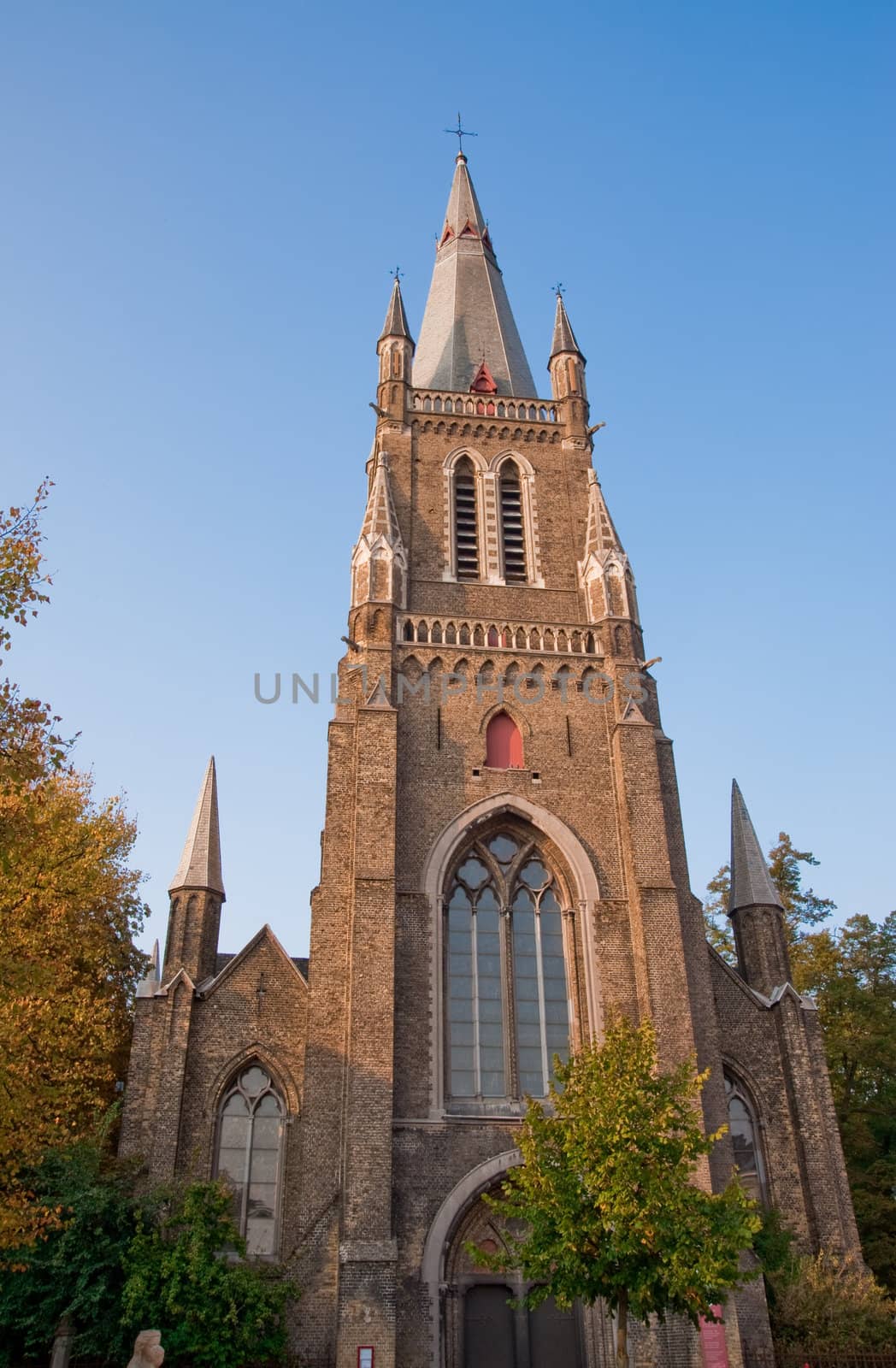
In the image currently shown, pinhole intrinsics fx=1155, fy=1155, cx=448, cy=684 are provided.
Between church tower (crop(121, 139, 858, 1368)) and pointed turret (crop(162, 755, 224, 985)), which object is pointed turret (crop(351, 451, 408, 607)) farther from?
pointed turret (crop(162, 755, 224, 985))

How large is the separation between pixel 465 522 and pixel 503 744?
690cm

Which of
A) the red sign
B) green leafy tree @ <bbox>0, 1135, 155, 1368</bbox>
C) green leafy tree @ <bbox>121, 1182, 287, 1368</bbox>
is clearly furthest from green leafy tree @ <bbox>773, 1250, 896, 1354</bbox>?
green leafy tree @ <bbox>0, 1135, 155, 1368</bbox>

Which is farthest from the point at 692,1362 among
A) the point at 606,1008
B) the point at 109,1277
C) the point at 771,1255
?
the point at 109,1277

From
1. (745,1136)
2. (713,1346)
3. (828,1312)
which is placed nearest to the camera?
(713,1346)

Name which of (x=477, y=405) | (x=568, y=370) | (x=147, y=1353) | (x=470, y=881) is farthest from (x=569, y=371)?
(x=147, y=1353)

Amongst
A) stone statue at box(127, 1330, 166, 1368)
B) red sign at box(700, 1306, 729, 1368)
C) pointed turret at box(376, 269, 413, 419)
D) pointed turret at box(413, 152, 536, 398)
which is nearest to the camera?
stone statue at box(127, 1330, 166, 1368)

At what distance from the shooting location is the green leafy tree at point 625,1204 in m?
15.6

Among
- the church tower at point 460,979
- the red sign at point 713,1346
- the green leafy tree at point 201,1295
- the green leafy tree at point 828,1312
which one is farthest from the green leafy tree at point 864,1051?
the green leafy tree at point 201,1295

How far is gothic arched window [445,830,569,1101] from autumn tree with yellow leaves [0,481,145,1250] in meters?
7.21

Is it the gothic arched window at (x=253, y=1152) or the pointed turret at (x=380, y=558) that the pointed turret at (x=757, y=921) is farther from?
the gothic arched window at (x=253, y=1152)

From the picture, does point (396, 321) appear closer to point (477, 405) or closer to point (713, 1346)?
point (477, 405)

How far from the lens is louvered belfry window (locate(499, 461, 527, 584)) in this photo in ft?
94.4

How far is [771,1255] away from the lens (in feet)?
68.1

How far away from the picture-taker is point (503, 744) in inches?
994
